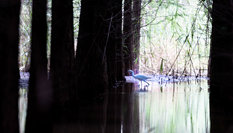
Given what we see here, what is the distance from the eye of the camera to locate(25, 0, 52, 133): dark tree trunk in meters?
4.56

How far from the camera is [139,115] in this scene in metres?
7.89

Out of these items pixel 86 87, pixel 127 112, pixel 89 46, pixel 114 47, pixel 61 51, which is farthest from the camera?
pixel 114 47

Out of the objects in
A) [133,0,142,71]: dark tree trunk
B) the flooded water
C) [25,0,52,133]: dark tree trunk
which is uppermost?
[133,0,142,71]: dark tree trunk

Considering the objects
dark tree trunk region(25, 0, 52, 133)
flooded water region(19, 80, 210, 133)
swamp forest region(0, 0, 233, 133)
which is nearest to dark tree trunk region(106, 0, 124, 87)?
swamp forest region(0, 0, 233, 133)

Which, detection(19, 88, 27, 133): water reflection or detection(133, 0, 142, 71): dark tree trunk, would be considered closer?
detection(19, 88, 27, 133): water reflection
